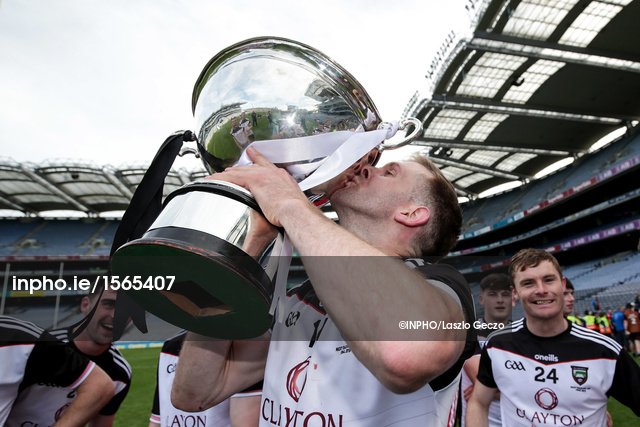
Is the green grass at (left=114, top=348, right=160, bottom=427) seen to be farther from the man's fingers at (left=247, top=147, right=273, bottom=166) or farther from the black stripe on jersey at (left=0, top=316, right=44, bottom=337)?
the man's fingers at (left=247, top=147, right=273, bottom=166)

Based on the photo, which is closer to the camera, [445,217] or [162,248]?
[162,248]

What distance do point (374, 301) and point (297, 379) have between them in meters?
0.58

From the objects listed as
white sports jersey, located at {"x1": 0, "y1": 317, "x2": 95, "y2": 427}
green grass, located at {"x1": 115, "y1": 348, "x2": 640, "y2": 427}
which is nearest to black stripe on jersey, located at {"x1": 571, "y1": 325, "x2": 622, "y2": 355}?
white sports jersey, located at {"x1": 0, "y1": 317, "x2": 95, "y2": 427}

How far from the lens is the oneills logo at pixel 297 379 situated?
1.29 metres

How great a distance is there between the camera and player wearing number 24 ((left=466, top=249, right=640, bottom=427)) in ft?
8.98

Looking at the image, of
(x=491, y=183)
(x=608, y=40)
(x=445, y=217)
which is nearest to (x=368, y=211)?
(x=445, y=217)

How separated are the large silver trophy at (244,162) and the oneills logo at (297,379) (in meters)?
0.36

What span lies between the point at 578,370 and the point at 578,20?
17159mm

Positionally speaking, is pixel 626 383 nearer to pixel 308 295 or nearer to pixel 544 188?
pixel 308 295

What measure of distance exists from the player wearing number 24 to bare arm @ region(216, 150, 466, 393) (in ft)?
7.57

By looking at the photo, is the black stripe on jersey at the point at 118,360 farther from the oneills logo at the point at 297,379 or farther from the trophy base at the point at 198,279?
the trophy base at the point at 198,279

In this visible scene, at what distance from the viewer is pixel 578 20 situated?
642 inches

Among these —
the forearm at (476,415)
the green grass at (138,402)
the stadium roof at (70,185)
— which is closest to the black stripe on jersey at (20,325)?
the forearm at (476,415)

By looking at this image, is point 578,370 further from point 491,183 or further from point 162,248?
point 491,183
